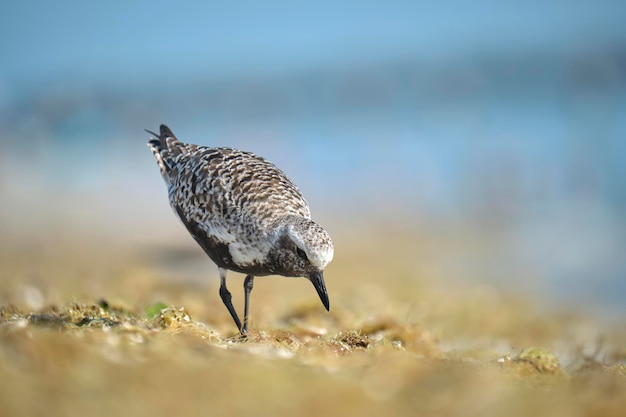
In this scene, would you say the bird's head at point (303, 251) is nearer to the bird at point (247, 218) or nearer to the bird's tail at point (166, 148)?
the bird at point (247, 218)

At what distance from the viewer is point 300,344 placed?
6.37m

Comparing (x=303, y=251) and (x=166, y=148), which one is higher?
(x=166, y=148)

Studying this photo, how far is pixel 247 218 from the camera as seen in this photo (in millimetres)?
7914

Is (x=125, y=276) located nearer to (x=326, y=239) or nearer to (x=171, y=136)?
(x=171, y=136)

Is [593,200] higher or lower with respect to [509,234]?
higher

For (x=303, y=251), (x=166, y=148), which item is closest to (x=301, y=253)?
(x=303, y=251)

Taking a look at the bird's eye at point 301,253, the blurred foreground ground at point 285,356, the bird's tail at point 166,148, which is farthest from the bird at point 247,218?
the blurred foreground ground at point 285,356

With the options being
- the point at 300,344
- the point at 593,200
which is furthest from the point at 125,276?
the point at 593,200

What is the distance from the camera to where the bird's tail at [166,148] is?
10.2 metres

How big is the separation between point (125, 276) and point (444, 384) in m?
8.58

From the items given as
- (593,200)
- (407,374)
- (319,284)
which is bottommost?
(407,374)

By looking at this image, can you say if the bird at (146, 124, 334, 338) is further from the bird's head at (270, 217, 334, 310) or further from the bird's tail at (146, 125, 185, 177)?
the bird's tail at (146, 125, 185, 177)

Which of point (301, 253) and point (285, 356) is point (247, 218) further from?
point (285, 356)

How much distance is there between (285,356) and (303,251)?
2.08 m
